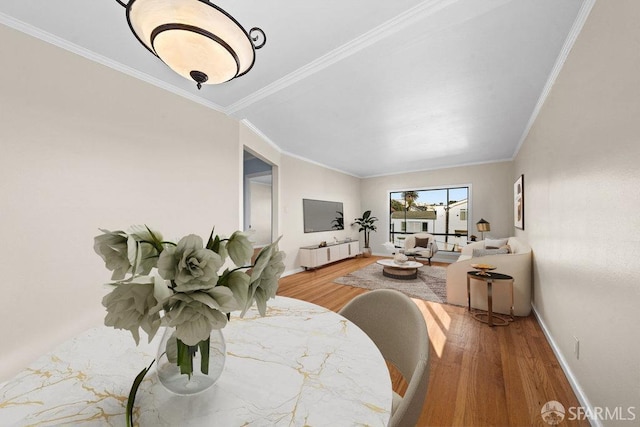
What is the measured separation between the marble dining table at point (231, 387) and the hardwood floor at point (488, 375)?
1150 millimetres

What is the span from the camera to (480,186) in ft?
19.3

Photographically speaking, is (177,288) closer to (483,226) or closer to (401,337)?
(401,337)

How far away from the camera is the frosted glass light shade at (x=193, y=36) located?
2.92 ft

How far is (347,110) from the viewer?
2.99 m

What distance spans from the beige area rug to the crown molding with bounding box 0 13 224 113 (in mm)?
3599

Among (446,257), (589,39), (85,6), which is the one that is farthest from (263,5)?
(446,257)

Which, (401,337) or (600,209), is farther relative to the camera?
(600,209)

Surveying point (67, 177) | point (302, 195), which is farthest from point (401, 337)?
point (302, 195)

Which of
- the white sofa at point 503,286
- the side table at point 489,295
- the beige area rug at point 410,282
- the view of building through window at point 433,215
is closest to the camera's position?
the side table at point 489,295

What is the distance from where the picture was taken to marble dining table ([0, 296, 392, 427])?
546 mm

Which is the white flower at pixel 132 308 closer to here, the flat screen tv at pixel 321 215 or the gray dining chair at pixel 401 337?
the gray dining chair at pixel 401 337

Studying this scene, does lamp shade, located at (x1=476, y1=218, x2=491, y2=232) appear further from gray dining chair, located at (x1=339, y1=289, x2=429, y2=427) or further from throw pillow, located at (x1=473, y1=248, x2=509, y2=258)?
gray dining chair, located at (x1=339, y1=289, x2=429, y2=427)

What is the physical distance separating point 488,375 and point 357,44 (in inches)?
108

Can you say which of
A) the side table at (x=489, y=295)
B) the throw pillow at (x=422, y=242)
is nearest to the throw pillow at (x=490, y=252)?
the side table at (x=489, y=295)
